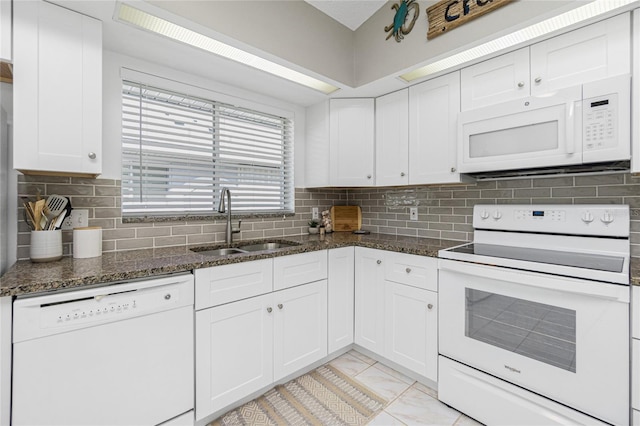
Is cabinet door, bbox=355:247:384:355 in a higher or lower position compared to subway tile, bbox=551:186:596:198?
lower

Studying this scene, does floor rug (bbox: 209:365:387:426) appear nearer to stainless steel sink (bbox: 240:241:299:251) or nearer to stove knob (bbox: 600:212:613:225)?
stainless steel sink (bbox: 240:241:299:251)

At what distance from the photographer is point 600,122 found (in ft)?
4.81

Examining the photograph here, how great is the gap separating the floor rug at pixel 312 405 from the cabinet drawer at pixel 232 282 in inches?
27.5

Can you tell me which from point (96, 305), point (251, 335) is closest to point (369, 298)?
point (251, 335)

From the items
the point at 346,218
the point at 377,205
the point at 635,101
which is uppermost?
the point at 635,101

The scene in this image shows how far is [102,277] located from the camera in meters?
1.25

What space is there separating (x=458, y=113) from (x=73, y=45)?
2293mm

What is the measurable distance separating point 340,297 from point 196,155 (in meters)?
1.58

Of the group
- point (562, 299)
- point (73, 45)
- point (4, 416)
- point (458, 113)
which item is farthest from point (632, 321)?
point (73, 45)

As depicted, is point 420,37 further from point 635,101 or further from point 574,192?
point 574,192

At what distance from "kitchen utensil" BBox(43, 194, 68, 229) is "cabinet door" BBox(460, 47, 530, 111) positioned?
257 centimetres

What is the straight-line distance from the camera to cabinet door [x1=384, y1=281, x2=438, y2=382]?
74.9 inches

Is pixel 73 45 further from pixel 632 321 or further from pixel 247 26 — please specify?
pixel 632 321

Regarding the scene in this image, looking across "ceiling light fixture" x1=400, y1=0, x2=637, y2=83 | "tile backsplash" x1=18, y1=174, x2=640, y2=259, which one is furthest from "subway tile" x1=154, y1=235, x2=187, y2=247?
"ceiling light fixture" x1=400, y1=0, x2=637, y2=83
